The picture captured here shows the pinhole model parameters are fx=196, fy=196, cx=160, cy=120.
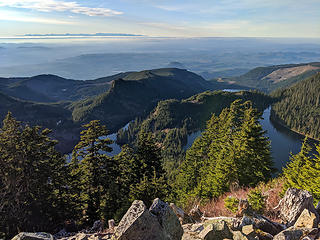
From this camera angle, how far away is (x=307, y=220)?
1103 centimetres

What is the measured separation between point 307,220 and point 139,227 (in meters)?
9.46

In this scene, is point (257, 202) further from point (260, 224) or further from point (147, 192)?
point (147, 192)

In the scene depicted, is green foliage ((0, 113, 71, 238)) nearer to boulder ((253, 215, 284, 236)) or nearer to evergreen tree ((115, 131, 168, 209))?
evergreen tree ((115, 131, 168, 209))

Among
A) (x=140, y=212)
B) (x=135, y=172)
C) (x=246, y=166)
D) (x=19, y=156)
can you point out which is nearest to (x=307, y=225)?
(x=140, y=212)

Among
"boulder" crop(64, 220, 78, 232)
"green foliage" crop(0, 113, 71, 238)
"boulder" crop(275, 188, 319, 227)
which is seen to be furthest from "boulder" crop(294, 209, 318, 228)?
"green foliage" crop(0, 113, 71, 238)

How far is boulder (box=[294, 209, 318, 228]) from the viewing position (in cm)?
1067

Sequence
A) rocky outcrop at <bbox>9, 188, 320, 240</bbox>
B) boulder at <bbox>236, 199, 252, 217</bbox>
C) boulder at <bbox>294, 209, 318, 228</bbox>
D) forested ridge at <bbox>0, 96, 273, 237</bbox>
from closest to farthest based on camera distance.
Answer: rocky outcrop at <bbox>9, 188, 320, 240</bbox>, boulder at <bbox>294, 209, 318, 228</bbox>, boulder at <bbox>236, 199, 252, 217</bbox>, forested ridge at <bbox>0, 96, 273, 237</bbox>

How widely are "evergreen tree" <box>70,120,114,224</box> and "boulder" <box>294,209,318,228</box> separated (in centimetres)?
2343

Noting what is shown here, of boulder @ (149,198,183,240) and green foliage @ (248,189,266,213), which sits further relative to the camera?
green foliage @ (248,189,266,213)

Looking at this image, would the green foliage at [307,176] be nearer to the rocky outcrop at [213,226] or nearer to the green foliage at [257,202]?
the green foliage at [257,202]

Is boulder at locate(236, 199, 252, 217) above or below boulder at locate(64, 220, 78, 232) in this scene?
above

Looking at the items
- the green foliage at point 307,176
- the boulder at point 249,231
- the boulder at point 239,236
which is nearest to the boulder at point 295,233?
the boulder at point 249,231

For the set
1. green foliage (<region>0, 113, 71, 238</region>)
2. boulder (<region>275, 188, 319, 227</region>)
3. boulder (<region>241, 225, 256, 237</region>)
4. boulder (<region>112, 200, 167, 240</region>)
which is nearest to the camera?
boulder (<region>112, 200, 167, 240</region>)

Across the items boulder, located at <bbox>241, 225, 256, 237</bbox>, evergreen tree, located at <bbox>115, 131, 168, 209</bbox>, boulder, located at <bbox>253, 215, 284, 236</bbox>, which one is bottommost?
evergreen tree, located at <bbox>115, 131, 168, 209</bbox>
